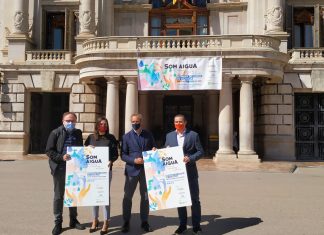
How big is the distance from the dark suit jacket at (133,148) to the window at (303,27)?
23.1m

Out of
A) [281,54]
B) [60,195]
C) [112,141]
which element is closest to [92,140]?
[112,141]

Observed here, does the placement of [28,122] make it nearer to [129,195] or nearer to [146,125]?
[146,125]

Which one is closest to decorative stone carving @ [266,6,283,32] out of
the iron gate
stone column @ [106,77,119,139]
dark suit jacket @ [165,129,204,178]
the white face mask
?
the iron gate

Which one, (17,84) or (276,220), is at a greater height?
(17,84)

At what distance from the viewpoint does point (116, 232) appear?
8172 mm

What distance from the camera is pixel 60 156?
323 inches

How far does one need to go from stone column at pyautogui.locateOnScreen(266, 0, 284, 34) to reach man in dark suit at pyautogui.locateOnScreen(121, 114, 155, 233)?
20.6 metres

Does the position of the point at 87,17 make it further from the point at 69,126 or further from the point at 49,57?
the point at 69,126

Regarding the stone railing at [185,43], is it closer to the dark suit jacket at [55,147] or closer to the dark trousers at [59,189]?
the dark suit jacket at [55,147]

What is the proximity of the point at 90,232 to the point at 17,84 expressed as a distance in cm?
Answer: 2234

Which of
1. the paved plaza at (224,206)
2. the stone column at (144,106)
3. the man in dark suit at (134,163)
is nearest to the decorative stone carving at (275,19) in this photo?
the stone column at (144,106)

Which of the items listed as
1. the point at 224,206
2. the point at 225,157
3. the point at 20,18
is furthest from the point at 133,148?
the point at 20,18

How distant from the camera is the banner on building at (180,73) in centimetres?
2309

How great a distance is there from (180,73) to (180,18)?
792cm
